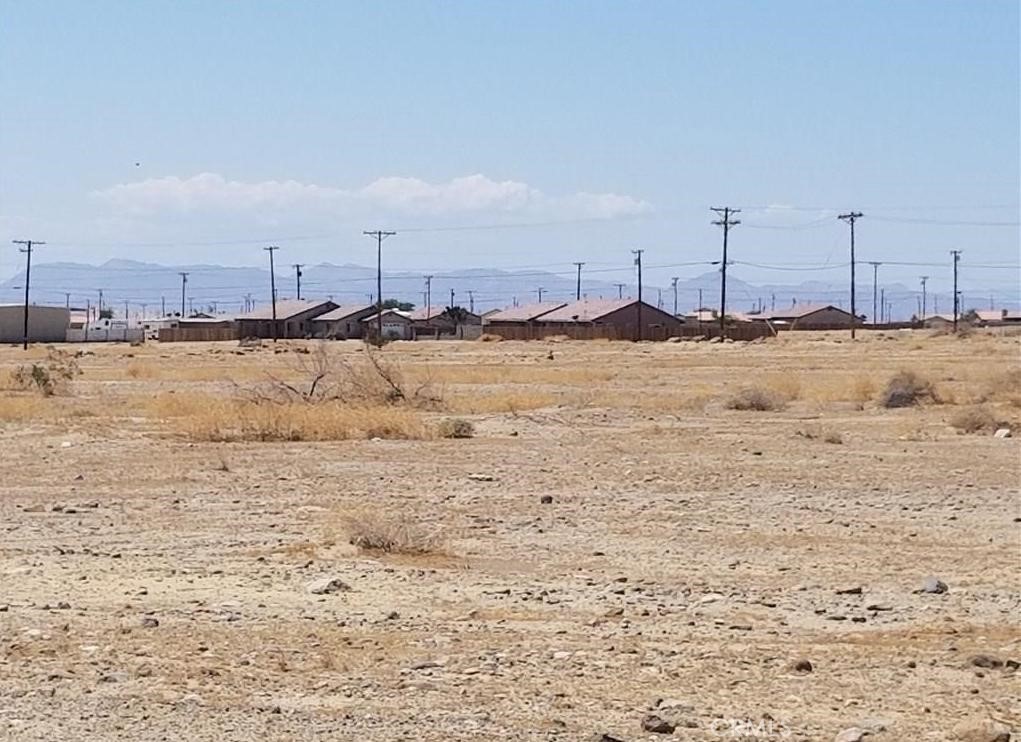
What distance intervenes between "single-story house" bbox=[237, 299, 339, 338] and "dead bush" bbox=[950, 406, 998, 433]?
134664 mm

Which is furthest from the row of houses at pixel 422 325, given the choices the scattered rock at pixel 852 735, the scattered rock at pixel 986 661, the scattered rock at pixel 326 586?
the scattered rock at pixel 852 735

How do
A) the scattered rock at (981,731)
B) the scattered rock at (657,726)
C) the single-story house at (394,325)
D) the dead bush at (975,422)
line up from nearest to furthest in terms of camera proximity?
the scattered rock at (981,731)
the scattered rock at (657,726)
the dead bush at (975,422)
the single-story house at (394,325)

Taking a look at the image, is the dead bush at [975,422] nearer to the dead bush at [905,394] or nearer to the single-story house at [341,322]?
the dead bush at [905,394]

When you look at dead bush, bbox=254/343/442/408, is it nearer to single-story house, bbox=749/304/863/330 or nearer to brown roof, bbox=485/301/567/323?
brown roof, bbox=485/301/567/323

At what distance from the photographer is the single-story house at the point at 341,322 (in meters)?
166

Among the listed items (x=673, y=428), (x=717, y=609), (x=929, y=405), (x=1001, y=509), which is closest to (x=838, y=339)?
(x=929, y=405)

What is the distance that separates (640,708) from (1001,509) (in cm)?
1080

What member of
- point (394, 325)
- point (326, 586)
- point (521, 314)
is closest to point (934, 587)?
point (326, 586)

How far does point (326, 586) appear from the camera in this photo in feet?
42.9

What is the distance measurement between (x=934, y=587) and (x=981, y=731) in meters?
4.75

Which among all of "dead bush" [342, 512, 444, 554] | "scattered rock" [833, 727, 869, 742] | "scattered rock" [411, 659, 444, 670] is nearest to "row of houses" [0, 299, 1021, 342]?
"dead bush" [342, 512, 444, 554]

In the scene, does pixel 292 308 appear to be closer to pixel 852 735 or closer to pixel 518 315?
pixel 518 315

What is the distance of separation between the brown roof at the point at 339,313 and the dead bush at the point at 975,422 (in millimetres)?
144066

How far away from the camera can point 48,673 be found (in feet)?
32.6
